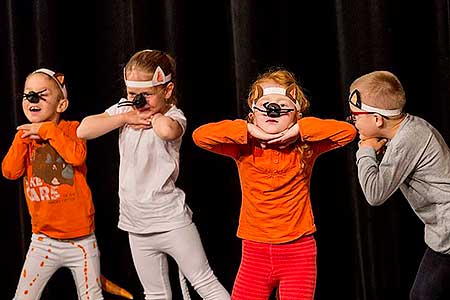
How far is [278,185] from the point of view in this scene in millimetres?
2580

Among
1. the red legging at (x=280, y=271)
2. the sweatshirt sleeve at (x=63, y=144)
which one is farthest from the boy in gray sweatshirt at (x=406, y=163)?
the sweatshirt sleeve at (x=63, y=144)

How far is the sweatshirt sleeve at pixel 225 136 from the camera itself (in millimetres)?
2576

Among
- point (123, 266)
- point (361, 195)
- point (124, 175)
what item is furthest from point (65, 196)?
point (361, 195)

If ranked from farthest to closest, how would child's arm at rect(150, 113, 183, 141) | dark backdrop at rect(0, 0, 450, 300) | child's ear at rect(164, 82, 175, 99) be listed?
dark backdrop at rect(0, 0, 450, 300)
child's ear at rect(164, 82, 175, 99)
child's arm at rect(150, 113, 183, 141)

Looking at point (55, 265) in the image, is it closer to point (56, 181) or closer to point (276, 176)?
point (56, 181)

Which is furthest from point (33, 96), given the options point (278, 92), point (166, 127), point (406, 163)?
point (406, 163)

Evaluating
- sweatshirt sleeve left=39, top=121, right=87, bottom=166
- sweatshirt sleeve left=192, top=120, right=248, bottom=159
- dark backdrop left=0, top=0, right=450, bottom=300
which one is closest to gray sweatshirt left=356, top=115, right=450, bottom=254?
sweatshirt sleeve left=192, top=120, right=248, bottom=159

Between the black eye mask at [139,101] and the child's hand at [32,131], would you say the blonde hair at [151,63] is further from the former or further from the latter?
the child's hand at [32,131]

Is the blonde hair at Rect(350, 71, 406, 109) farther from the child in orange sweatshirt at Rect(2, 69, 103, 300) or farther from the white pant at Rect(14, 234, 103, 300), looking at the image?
the white pant at Rect(14, 234, 103, 300)

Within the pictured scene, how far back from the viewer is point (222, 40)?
324cm

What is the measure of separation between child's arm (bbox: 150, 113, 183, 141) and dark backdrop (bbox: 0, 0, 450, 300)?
520 millimetres

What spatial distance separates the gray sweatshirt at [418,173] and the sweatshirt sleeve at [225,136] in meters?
0.35

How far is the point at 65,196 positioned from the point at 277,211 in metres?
0.72

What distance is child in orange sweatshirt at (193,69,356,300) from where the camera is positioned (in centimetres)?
257
